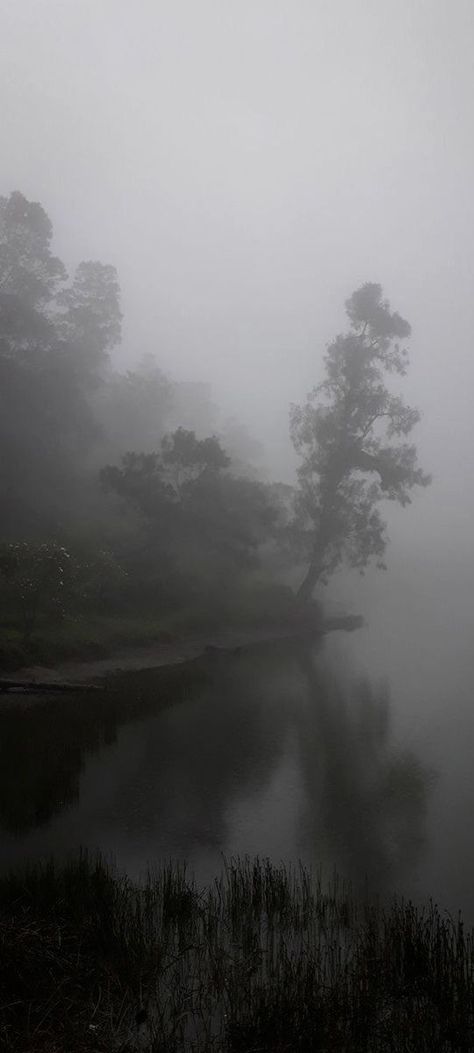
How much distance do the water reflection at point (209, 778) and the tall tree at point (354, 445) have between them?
68.2ft

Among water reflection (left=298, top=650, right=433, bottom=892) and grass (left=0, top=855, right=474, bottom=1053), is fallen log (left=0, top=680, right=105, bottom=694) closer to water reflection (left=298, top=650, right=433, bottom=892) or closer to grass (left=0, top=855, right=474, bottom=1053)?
water reflection (left=298, top=650, right=433, bottom=892)

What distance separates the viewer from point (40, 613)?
32.9 metres

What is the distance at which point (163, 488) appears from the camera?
45.8 meters

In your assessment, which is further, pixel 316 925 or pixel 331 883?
pixel 331 883

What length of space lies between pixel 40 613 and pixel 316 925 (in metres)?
24.1

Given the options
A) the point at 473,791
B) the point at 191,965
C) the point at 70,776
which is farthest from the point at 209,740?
the point at 191,965

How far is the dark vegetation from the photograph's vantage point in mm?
42594

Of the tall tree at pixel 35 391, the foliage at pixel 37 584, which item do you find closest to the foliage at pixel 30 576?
the foliage at pixel 37 584

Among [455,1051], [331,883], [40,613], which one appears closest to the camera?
[455,1051]

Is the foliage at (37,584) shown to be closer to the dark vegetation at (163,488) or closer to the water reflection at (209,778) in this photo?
the dark vegetation at (163,488)

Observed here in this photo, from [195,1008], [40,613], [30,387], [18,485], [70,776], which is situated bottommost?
[195,1008]

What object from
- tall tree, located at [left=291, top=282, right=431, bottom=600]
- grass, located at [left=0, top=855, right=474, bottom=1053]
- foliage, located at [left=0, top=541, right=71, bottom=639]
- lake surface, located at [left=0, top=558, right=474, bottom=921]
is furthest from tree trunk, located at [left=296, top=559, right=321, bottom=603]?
grass, located at [left=0, top=855, right=474, bottom=1053]

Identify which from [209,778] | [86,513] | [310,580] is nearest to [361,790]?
[209,778]

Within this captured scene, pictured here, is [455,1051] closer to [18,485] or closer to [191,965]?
[191,965]
